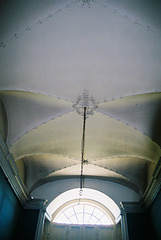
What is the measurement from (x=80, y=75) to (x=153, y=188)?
15.2 feet

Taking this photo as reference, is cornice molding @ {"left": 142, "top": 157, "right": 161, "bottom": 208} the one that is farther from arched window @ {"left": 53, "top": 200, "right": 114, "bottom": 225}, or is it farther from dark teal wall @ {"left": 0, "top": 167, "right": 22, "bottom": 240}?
dark teal wall @ {"left": 0, "top": 167, "right": 22, "bottom": 240}

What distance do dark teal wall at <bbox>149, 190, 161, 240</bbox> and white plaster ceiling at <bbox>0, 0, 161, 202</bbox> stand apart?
4.41 ft

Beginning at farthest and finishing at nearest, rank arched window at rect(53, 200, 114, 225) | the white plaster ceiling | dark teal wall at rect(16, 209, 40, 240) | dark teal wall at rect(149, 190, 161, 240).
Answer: arched window at rect(53, 200, 114, 225)
dark teal wall at rect(16, 209, 40, 240)
dark teal wall at rect(149, 190, 161, 240)
the white plaster ceiling

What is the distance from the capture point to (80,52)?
15.4 ft

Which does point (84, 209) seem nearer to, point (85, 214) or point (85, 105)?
point (85, 214)

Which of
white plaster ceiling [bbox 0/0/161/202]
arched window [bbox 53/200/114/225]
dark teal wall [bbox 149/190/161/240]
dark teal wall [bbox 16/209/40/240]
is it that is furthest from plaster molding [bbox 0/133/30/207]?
dark teal wall [bbox 149/190/161/240]

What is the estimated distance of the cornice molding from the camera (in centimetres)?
611

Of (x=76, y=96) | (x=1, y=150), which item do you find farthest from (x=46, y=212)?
(x=76, y=96)

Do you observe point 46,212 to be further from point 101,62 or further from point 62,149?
point 101,62

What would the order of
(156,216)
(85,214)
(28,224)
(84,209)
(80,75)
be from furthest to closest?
(84,209) → (85,214) → (28,224) → (156,216) → (80,75)

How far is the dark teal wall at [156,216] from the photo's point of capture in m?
6.40

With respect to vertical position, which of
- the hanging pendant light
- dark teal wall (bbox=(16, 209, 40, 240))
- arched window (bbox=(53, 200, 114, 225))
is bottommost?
dark teal wall (bbox=(16, 209, 40, 240))

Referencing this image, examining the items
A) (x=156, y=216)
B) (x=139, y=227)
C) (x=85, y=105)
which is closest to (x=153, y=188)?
(x=156, y=216)

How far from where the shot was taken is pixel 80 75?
16.9 ft
